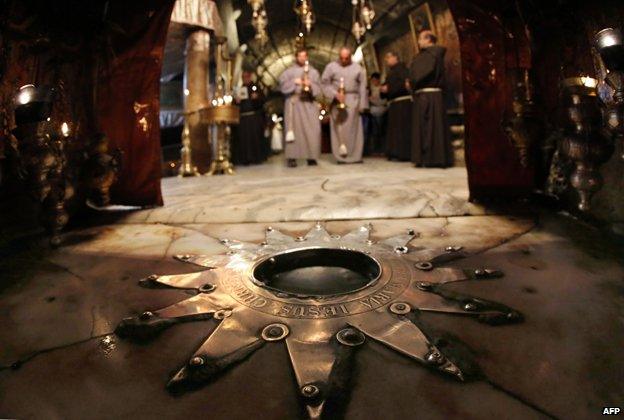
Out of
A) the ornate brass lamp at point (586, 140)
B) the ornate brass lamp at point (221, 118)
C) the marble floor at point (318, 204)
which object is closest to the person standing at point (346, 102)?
the ornate brass lamp at point (221, 118)

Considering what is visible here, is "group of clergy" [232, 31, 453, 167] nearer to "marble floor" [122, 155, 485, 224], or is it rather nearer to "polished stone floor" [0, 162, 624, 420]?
"marble floor" [122, 155, 485, 224]

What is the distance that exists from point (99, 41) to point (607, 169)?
361cm

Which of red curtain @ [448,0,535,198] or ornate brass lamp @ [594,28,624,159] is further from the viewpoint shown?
red curtain @ [448,0,535,198]

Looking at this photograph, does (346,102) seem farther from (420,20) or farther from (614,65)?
(614,65)

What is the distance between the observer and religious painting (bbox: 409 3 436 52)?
8.45 metres

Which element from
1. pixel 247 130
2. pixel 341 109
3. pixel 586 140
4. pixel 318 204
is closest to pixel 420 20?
pixel 341 109

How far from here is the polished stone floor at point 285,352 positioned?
96 cm

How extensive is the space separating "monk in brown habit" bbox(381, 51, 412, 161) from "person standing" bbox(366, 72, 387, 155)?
1.04 m

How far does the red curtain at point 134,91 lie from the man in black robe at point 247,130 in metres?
6.14

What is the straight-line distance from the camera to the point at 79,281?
183 cm

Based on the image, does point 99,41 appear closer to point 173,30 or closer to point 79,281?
point 79,281

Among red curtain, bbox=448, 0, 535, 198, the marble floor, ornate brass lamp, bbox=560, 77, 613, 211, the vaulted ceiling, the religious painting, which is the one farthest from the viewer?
the vaulted ceiling

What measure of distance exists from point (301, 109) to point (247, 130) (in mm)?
2187

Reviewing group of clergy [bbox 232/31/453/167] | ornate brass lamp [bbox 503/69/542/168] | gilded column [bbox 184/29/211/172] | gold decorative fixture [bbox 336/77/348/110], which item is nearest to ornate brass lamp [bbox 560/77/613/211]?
ornate brass lamp [bbox 503/69/542/168]
